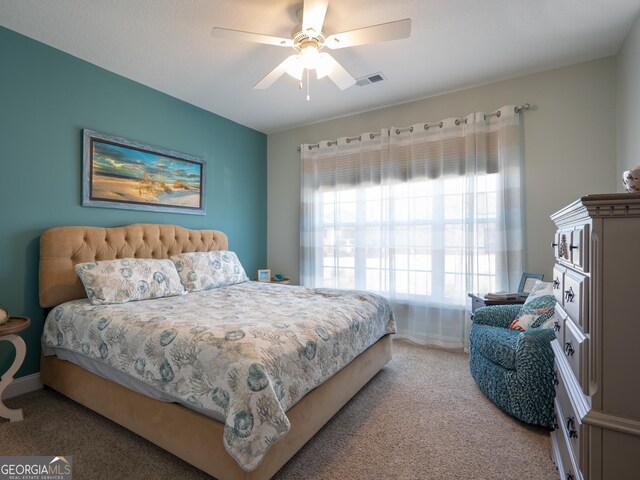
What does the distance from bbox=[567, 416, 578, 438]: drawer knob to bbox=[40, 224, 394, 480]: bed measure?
3.64 ft

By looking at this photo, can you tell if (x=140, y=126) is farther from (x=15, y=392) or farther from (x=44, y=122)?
(x=15, y=392)

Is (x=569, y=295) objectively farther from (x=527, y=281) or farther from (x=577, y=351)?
(x=527, y=281)

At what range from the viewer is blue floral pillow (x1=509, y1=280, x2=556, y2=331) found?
2066mm

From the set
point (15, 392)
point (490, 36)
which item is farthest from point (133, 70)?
point (490, 36)

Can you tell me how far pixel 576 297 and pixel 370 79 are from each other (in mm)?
2675

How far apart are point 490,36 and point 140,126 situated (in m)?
3.30

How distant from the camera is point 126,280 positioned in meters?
2.41

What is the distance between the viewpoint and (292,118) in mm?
4043

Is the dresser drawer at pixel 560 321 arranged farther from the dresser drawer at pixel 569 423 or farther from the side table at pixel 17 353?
the side table at pixel 17 353

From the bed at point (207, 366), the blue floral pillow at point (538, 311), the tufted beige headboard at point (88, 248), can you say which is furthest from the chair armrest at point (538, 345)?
the tufted beige headboard at point (88, 248)

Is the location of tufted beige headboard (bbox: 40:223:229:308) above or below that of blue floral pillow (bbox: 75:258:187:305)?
above

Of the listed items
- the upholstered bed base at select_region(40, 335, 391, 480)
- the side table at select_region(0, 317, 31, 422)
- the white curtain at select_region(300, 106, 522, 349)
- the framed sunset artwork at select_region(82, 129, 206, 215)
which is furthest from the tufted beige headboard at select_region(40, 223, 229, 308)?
the white curtain at select_region(300, 106, 522, 349)

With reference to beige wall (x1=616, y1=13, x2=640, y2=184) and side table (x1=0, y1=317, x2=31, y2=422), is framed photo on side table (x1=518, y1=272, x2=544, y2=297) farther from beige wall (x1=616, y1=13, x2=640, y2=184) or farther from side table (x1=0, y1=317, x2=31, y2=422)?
side table (x1=0, y1=317, x2=31, y2=422)

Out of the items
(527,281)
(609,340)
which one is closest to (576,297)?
(609,340)
